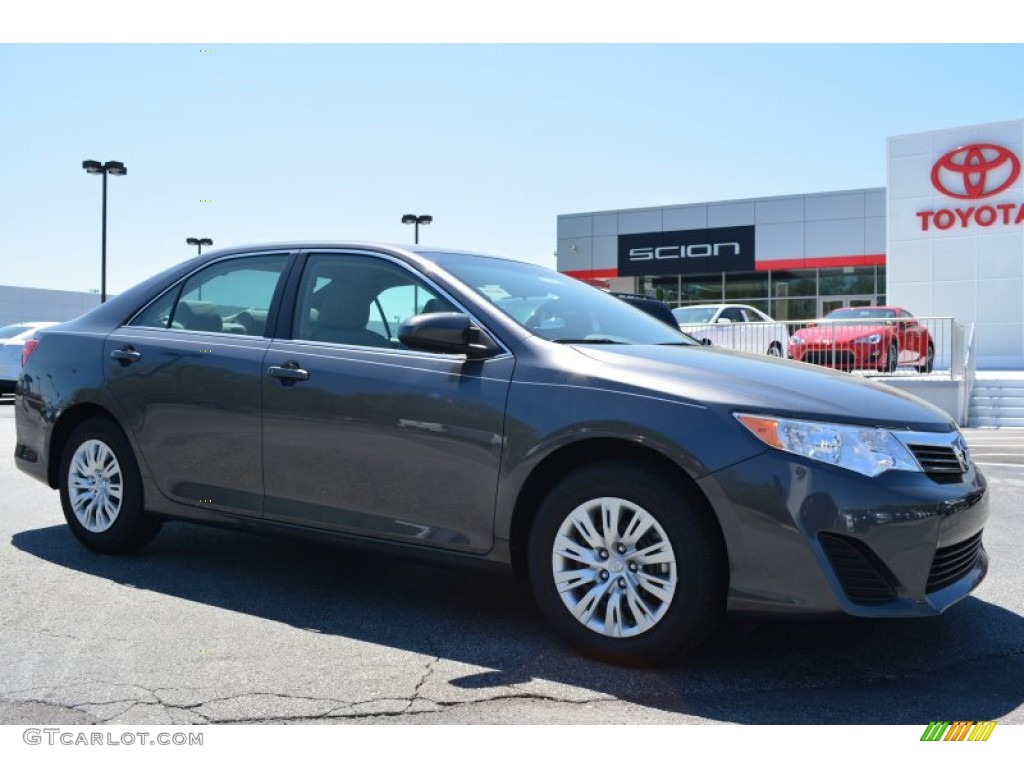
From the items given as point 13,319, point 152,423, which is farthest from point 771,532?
point 13,319

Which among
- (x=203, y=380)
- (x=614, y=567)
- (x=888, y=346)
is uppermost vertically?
(x=888, y=346)

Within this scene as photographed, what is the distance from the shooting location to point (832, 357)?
16.0 meters

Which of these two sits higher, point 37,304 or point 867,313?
point 37,304

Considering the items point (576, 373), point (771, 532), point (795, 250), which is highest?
point (795, 250)

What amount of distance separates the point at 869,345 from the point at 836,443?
13.5m

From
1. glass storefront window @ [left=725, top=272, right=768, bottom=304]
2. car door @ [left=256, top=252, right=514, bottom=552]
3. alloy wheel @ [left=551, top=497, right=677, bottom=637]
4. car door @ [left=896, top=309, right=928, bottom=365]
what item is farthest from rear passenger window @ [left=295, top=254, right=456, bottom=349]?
glass storefront window @ [left=725, top=272, right=768, bottom=304]

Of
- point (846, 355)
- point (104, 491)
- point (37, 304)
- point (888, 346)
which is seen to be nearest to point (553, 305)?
point (104, 491)

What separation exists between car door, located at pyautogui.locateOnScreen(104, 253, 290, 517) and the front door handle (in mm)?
106

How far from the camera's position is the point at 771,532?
323 cm

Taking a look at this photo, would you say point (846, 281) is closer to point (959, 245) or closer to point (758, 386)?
point (959, 245)

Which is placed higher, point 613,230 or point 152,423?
point 613,230

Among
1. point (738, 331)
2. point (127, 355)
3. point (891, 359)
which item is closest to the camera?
point (127, 355)
